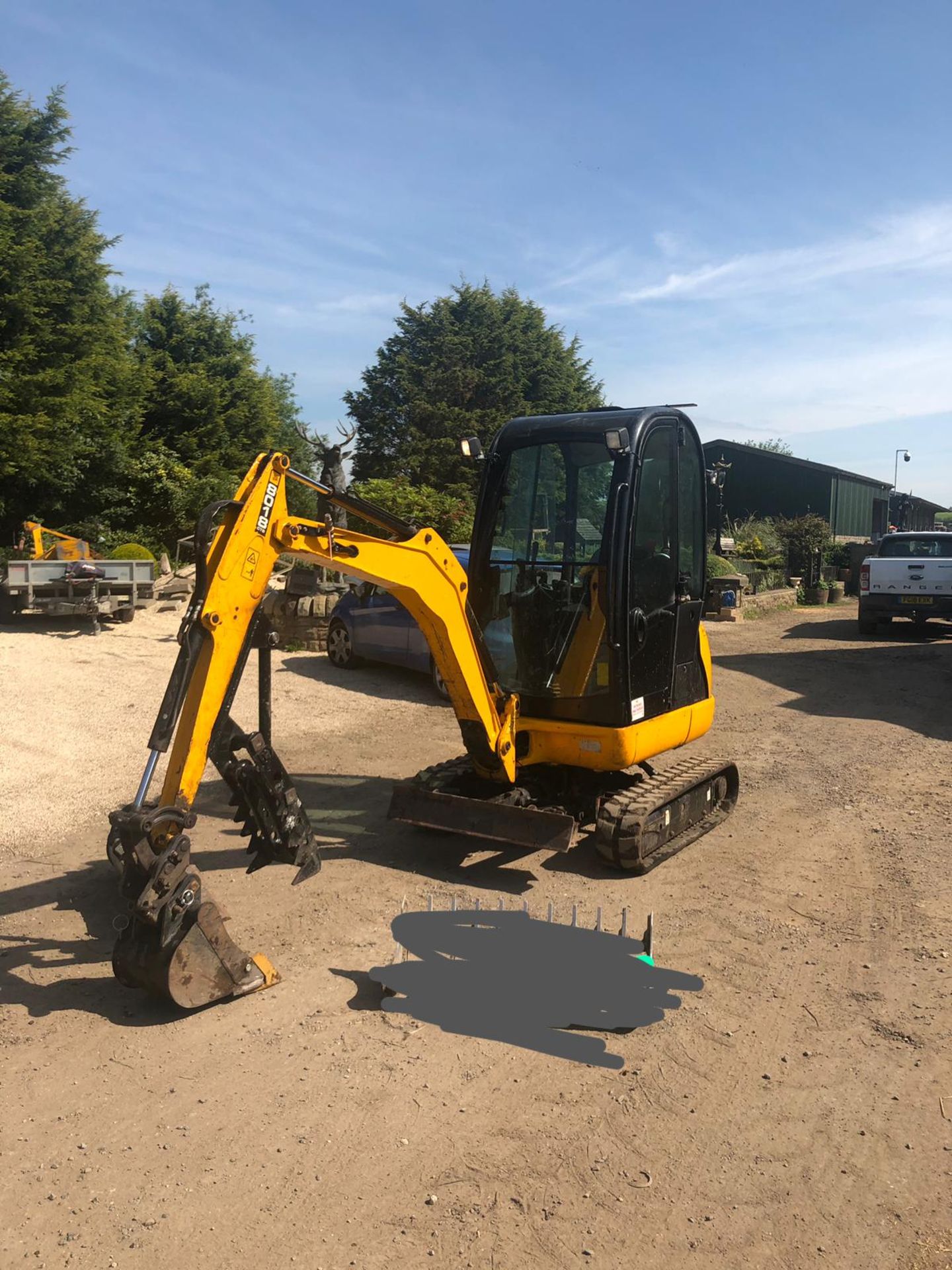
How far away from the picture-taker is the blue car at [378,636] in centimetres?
1266

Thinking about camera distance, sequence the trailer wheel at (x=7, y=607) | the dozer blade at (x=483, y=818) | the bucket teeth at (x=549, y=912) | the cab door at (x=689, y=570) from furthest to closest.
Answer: the trailer wheel at (x=7, y=607) → the cab door at (x=689, y=570) → the dozer blade at (x=483, y=818) → the bucket teeth at (x=549, y=912)

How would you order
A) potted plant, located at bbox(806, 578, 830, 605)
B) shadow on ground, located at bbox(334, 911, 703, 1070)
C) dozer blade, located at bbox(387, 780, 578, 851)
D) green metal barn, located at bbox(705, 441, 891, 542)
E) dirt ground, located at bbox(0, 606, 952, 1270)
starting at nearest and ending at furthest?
1. dirt ground, located at bbox(0, 606, 952, 1270)
2. shadow on ground, located at bbox(334, 911, 703, 1070)
3. dozer blade, located at bbox(387, 780, 578, 851)
4. potted plant, located at bbox(806, 578, 830, 605)
5. green metal barn, located at bbox(705, 441, 891, 542)

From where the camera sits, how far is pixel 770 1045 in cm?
436

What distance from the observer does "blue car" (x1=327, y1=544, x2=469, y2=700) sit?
1266 cm

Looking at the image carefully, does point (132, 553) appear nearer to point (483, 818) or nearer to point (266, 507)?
point (483, 818)

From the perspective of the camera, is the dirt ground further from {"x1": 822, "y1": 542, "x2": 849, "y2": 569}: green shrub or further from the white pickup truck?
{"x1": 822, "y1": 542, "x2": 849, "y2": 569}: green shrub

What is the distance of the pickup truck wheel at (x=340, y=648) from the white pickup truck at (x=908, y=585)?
33.1 feet

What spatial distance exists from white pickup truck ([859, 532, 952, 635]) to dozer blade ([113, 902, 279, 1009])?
645 inches

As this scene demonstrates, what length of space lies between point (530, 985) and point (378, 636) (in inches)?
347

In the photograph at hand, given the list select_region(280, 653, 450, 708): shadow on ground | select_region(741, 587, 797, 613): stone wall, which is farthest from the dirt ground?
select_region(741, 587, 797, 613): stone wall

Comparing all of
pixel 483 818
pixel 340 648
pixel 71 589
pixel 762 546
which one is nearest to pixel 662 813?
pixel 483 818

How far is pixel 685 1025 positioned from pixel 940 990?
4.54ft

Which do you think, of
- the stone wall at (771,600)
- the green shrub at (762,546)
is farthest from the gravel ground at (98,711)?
the green shrub at (762,546)

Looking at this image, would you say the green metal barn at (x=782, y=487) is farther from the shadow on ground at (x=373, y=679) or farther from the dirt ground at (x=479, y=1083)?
the dirt ground at (x=479, y=1083)
